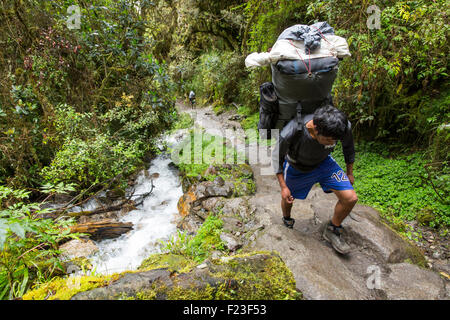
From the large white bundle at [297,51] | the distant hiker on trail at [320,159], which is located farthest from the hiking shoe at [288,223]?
the large white bundle at [297,51]

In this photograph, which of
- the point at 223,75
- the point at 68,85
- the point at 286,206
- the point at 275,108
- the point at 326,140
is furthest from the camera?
the point at 223,75

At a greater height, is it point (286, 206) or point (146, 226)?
point (286, 206)

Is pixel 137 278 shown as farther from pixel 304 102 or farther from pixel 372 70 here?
pixel 372 70

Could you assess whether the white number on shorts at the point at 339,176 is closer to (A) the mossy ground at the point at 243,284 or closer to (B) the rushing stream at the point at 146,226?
(A) the mossy ground at the point at 243,284

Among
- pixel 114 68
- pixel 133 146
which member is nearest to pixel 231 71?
pixel 114 68

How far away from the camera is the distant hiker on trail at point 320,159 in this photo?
215cm

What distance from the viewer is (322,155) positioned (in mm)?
2520

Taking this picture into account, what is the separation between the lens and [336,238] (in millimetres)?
2822

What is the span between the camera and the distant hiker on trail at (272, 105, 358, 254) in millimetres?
2148

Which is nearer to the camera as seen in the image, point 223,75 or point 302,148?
point 302,148

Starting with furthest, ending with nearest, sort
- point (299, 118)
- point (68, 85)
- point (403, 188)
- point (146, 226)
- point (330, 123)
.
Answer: point (68, 85) < point (146, 226) < point (403, 188) < point (299, 118) < point (330, 123)

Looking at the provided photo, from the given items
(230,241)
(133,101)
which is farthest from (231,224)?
(133,101)

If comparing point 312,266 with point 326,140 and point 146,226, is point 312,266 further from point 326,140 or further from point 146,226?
point 146,226

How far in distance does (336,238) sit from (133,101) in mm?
5906
